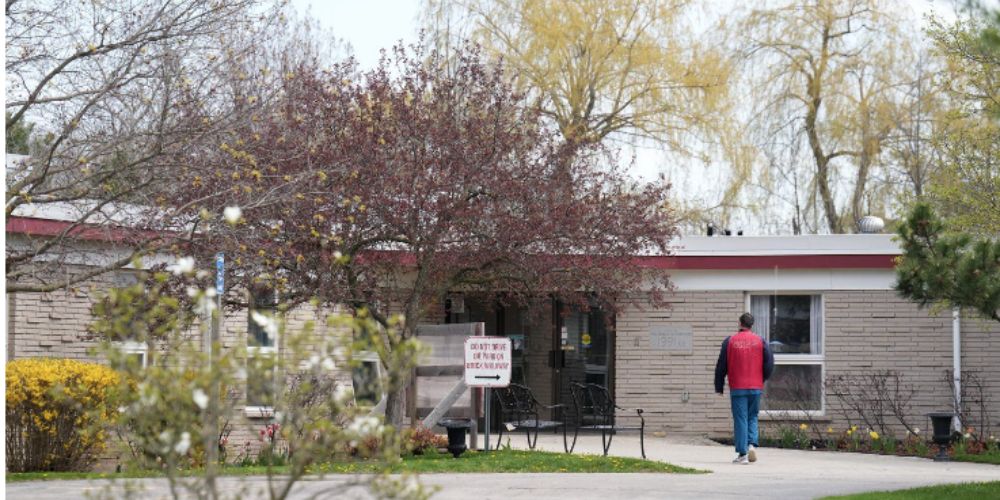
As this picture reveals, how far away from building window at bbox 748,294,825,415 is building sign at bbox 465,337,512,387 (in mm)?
6965

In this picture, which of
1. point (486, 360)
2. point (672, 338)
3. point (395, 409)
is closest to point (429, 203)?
point (486, 360)

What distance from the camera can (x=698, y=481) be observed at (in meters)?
14.2

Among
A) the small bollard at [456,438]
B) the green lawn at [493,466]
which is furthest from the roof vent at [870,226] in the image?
the small bollard at [456,438]

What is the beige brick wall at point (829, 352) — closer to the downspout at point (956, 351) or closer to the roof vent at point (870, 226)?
the downspout at point (956, 351)

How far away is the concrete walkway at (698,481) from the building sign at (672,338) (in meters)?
4.03

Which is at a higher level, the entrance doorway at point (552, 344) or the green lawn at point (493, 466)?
the entrance doorway at point (552, 344)

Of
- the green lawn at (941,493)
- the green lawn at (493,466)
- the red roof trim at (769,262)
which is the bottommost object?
the green lawn at (493,466)

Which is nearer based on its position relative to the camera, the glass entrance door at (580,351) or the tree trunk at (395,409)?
the tree trunk at (395,409)

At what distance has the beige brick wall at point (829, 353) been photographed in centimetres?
2230

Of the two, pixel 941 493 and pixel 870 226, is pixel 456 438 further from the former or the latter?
pixel 870 226

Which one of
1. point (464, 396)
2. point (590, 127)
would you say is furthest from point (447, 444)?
point (590, 127)

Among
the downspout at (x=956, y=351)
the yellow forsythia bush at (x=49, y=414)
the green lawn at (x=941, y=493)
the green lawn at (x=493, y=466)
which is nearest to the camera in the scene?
the green lawn at (x=941, y=493)

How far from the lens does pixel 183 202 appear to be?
1580 centimetres

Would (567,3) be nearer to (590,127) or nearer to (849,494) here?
(590,127)
